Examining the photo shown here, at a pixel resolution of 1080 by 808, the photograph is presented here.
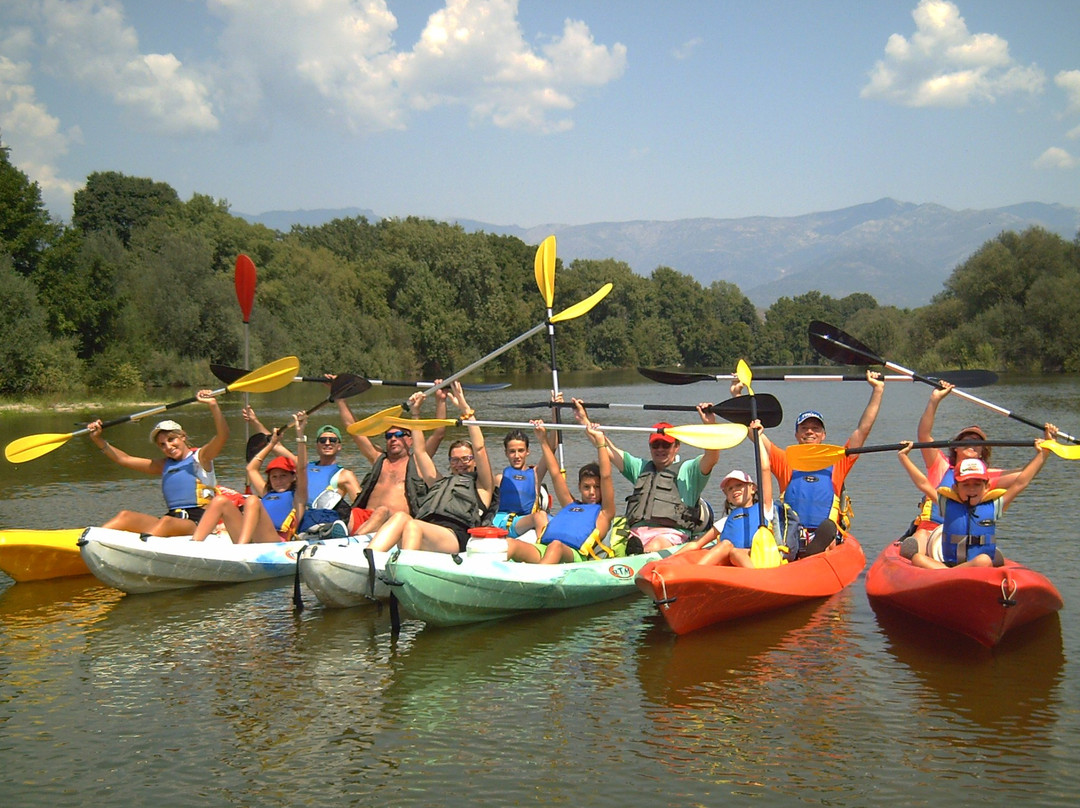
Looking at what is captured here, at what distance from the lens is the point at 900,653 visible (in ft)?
20.3

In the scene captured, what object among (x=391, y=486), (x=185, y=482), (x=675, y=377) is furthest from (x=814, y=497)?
(x=185, y=482)

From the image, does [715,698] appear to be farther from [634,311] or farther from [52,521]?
[634,311]

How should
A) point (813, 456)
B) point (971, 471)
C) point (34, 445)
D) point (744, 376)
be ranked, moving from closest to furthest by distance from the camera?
point (971, 471)
point (813, 456)
point (744, 376)
point (34, 445)

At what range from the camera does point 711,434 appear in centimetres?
736

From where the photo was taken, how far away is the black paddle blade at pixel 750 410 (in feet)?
24.3

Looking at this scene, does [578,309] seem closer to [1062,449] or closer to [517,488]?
[517,488]

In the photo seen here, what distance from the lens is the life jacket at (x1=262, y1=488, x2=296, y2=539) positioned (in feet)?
26.9

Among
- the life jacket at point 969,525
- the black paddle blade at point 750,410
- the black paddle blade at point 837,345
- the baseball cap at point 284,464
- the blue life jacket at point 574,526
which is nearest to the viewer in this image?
the life jacket at point 969,525

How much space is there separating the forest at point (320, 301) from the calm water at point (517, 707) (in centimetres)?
2300

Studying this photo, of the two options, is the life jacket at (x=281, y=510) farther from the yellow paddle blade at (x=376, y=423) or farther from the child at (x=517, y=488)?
the child at (x=517, y=488)

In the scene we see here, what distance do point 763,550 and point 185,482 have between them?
461cm

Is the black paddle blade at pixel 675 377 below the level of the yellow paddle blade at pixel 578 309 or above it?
below

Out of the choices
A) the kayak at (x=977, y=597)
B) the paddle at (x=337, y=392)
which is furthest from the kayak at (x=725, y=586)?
the paddle at (x=337, y=392)

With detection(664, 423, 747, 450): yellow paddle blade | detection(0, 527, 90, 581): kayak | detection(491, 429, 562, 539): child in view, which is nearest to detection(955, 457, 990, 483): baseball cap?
detection(664, 423, 747, 450): yellow paddle blade
